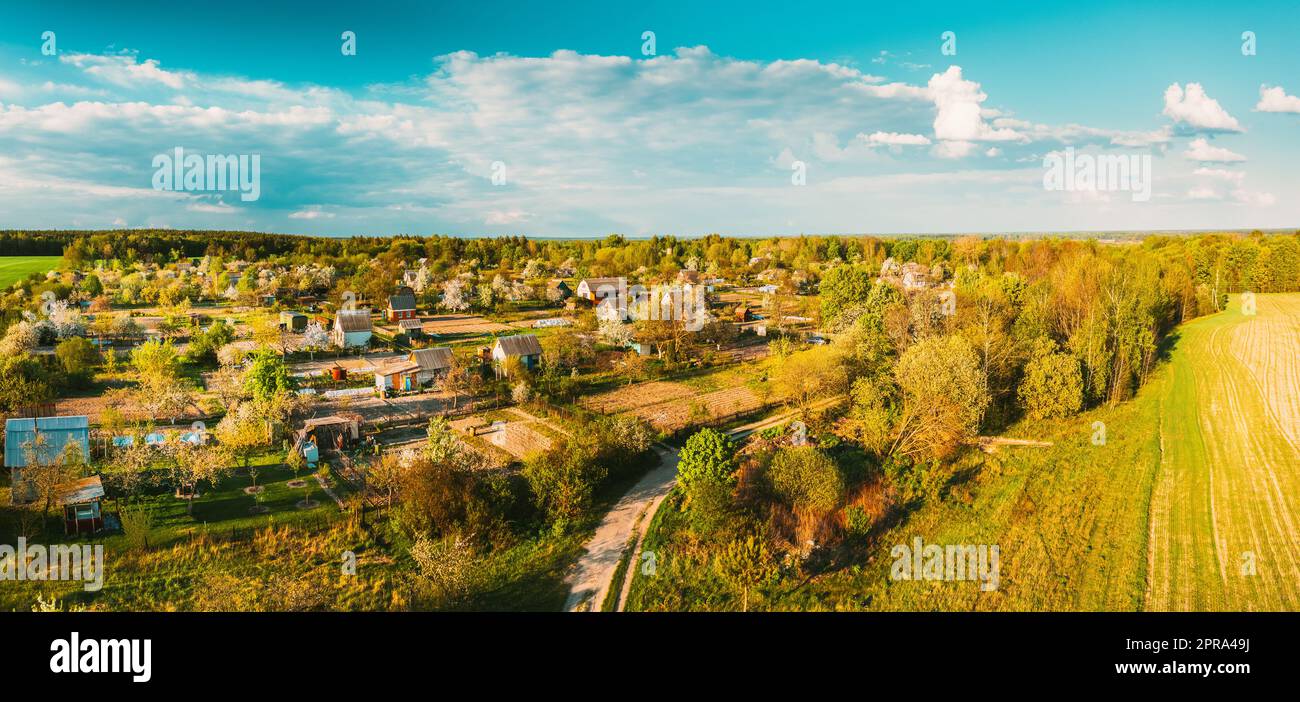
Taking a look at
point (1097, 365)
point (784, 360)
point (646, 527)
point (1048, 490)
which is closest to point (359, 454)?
point (646, 527)

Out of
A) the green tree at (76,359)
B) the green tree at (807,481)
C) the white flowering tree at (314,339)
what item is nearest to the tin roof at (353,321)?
the white flowering tree at (314,339)

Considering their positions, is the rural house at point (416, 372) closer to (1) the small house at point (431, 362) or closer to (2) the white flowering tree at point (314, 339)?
(1) the small house at point (431, 362)

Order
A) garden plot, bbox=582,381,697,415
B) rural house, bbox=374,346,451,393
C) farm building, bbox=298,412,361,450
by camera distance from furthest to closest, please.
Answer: rural house, bbox=374,346,451,393 < garden plot, bbox=582,381,697,415 < farm building, bbox=298,412,361,450

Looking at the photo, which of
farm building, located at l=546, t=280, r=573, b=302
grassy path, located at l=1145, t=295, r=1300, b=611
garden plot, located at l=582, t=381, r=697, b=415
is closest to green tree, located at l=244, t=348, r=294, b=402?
garden plot, located at l=582, t=381, r=697, b=415

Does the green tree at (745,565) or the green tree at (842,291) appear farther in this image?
the green tree at (842,291)

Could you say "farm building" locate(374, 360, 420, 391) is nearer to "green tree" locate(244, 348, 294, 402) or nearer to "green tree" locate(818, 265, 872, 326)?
"green tree" locate(244, 348, 294, 402)
